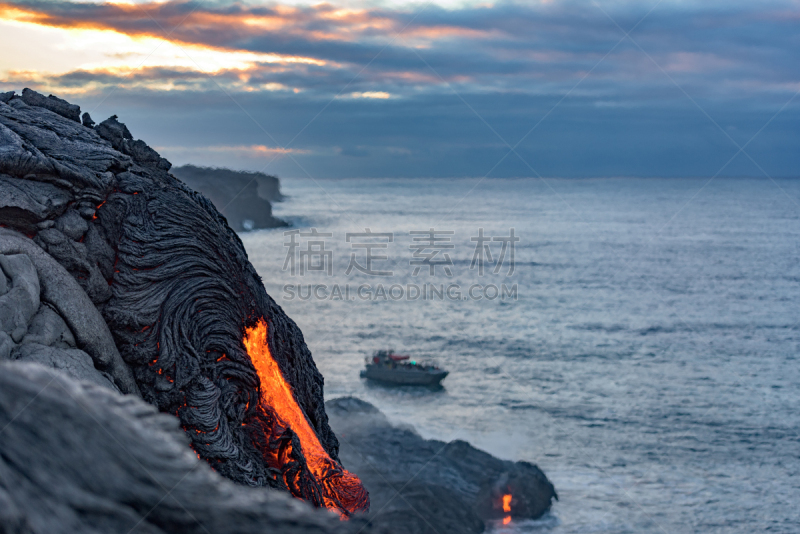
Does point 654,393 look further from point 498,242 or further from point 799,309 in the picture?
point 498,242

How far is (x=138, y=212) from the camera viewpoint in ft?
26.7

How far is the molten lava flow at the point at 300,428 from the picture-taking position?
29.7ft

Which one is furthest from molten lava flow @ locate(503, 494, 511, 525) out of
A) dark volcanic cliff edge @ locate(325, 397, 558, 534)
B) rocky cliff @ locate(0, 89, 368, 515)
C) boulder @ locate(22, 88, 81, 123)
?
boulder @ locate(22, 88, 81, 123)

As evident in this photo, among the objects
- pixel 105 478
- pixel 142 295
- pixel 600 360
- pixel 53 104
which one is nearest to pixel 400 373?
pixel 600 360

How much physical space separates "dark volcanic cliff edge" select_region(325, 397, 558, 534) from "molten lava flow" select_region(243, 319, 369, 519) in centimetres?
2105

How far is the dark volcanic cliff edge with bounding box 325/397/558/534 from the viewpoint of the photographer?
1273 inches

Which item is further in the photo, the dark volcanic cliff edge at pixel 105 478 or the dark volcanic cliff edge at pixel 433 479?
the dark volcanic cliff edge at pixel 433 479

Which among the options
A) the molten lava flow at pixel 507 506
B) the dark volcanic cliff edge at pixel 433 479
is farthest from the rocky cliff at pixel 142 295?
the molten lava flow at pixel 507 506

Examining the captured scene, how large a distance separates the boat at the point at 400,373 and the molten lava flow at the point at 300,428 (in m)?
49.0

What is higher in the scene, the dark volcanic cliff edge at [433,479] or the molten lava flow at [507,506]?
the dark volcanic cliff edge at [433,479]

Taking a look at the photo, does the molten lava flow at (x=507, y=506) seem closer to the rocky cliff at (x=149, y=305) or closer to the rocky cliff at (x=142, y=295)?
the rocky cliff at (x=149, y=305)

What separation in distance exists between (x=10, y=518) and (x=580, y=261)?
129757 mm

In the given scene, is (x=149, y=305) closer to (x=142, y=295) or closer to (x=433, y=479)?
(x=142, y=295)

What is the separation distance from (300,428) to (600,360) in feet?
210
